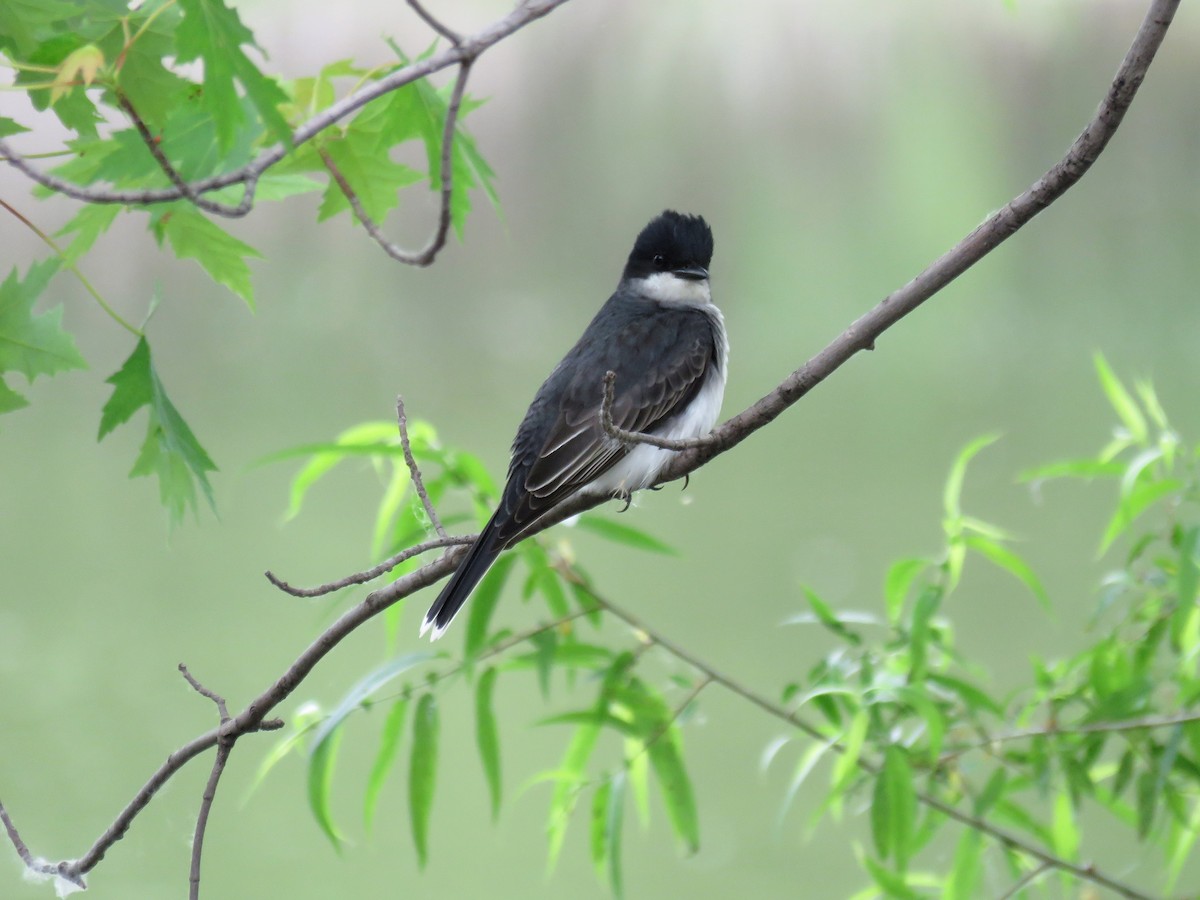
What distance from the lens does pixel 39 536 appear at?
11.6 ft

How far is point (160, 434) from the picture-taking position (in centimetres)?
74

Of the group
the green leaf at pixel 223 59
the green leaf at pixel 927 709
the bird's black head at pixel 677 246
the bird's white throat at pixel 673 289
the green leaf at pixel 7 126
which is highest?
the bird's black head at pixel 677 246

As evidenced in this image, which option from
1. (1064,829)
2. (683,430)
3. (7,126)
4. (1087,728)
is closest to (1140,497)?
(1087,728)

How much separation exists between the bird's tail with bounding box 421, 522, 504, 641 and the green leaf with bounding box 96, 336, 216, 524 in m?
0.32

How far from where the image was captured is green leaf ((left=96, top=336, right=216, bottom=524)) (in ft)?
2.34

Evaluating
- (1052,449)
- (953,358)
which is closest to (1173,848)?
(1052,449)

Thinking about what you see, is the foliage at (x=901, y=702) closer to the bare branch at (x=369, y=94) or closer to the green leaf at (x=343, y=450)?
the green leaf at (x=343, y=450)

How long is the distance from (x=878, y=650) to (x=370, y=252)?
10.3ft

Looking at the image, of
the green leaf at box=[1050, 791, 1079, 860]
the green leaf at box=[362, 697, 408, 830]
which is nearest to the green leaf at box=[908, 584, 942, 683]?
the green leaf at box=[1050, 791, 1079, 860]

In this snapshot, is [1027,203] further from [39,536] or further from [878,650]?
[39,536]

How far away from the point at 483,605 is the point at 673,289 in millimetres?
483

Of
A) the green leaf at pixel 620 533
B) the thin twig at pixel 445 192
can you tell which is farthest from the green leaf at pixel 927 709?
the thin twig at pixel 445 192

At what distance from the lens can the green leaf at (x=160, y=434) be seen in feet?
2.34

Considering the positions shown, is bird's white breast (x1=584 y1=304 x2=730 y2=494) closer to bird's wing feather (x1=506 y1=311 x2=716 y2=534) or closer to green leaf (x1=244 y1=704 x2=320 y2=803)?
bird's wing feather (x1=506 y1=311 x2=716 y2=534)
